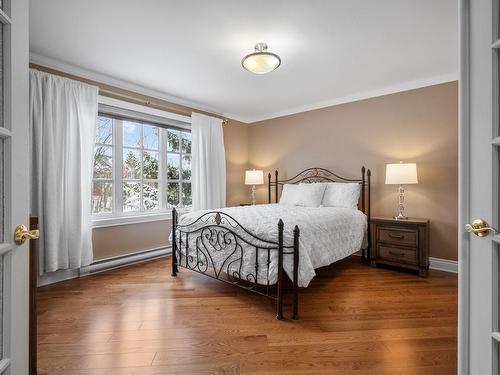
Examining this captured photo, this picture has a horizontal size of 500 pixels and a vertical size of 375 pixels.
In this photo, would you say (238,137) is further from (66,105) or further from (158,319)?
(158,319)

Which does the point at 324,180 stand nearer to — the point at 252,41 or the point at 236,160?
the point at 236,160

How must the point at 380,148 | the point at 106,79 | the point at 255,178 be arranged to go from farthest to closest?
1. the point at 255,178
2. the point at 380,148
3. the point at 106,79

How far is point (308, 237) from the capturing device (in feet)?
7.76

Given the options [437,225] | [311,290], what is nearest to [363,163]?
[437,225]

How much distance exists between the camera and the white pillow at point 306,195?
3.74 meters

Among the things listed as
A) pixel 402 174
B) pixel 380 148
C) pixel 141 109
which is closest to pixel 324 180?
pixel 380 148

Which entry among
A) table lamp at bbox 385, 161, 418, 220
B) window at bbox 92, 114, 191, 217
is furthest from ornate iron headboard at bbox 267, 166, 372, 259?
window at bbox 92, 114, 191, 217

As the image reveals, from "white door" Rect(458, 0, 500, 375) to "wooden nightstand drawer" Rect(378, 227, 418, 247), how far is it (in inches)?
96.9

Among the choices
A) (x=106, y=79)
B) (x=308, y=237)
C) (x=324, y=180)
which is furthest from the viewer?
(x=324, y=180)

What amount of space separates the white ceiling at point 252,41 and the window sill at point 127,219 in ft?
5.95

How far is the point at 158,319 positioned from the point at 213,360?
2.30 ft

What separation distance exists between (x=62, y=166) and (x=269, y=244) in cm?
239

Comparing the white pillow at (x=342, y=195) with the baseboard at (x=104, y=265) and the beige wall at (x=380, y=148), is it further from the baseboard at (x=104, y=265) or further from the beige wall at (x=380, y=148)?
the baseboard at (x=104, y=265)

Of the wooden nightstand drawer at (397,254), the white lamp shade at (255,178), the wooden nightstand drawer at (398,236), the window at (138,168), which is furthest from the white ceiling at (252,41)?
the wooden nightstand drawer at (397,254)
